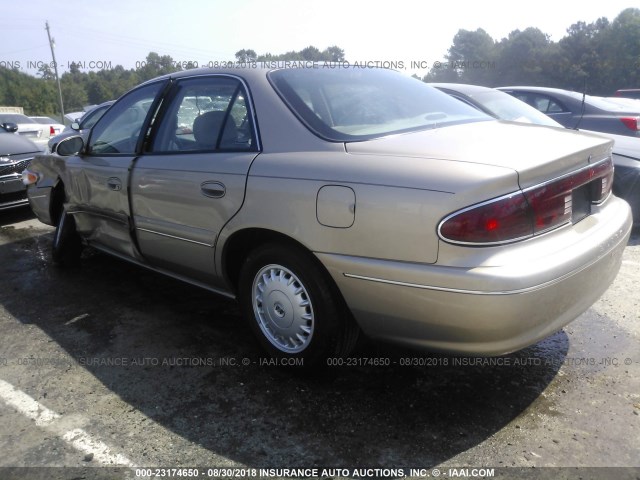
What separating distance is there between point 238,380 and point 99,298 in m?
1.72

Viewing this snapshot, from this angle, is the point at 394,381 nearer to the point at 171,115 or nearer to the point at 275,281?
the point at 275,281

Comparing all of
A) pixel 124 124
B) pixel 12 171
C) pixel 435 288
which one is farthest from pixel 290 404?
pixel 12 171

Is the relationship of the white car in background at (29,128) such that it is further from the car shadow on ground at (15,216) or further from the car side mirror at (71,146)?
the car side mirror at (71,146)

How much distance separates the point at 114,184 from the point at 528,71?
56.3 m

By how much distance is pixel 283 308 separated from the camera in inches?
102

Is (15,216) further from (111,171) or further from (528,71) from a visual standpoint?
(528,71)

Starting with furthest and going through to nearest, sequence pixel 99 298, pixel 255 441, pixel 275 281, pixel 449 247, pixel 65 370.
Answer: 1. pixel 99 298
2. pixel 65 370
3. pixel 275 281
4. pixel 255 441
5. pixel 449 247

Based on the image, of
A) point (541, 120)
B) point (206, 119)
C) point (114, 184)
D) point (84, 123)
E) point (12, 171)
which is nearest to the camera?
point (206, 119)

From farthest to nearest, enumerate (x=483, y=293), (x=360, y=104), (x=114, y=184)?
(x=114, y=184), (x=360, y=104), (x=483, y=293)

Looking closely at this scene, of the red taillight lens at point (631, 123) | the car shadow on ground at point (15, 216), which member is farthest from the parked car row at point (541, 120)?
the car shadow on ground at point (15, 216)

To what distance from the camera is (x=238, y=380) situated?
2.68 meters

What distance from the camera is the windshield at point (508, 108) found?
519 centimetres

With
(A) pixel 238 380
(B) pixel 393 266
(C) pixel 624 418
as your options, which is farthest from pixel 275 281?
(C) pixel 624 418

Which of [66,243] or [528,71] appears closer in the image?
[66,243]
